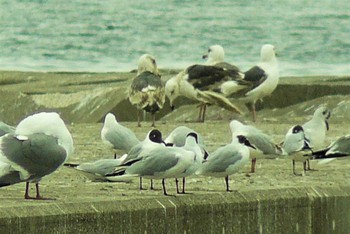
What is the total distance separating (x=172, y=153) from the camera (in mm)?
9023

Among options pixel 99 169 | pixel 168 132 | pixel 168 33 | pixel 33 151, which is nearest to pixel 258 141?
pixel 99 169

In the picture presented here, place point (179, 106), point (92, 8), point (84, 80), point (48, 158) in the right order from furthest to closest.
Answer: point (92, 8), point (84, 80), point (179, 106), point (48, 158)

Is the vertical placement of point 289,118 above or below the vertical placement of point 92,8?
below

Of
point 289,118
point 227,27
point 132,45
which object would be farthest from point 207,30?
point 289,118

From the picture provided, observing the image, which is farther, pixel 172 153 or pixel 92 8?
pixel 92 8

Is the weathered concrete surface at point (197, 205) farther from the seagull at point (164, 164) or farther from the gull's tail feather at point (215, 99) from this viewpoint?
the gull's tail feather at point (215, 99)

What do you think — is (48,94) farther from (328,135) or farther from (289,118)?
(328,135)

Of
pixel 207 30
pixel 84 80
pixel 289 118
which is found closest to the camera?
pixel 289 118

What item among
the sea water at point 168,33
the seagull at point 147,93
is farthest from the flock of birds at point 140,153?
the sea water at point 168,33

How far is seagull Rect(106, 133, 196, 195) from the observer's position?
8992 millimetres

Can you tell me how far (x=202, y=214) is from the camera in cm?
895

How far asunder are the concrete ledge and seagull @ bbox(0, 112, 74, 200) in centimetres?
27

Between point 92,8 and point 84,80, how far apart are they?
24972 mm

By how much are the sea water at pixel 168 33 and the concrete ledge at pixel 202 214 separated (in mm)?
17900
